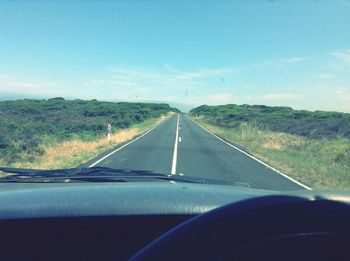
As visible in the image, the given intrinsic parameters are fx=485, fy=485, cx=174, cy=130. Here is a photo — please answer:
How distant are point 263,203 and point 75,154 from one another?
17845 millimetres

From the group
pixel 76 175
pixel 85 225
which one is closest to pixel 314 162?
pixel 76 175

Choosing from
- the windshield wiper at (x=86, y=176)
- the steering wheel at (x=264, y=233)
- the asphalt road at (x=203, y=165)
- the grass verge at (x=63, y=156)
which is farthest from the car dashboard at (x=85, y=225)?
the grass verge at (x=63, y=156)

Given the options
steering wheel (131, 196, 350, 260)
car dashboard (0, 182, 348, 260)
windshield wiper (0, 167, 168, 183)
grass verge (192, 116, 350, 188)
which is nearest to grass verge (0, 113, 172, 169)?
grass verge (192, 116, 350, 188)

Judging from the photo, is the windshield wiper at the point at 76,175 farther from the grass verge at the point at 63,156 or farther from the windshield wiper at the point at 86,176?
the grass verge at the point at 63,156

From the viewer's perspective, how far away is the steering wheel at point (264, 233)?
1.34 meters

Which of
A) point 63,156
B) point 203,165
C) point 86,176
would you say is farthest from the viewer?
point 63,156

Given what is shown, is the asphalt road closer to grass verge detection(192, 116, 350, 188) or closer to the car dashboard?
grass verge detection(192, 116, 350, 188)

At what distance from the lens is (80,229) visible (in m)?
3.11

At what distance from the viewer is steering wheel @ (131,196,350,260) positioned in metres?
1.34

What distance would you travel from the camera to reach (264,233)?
140 centimetres

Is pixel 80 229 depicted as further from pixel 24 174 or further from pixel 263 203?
pixel 24 174

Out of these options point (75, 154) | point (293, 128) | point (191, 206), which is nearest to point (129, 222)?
point (191, 206)

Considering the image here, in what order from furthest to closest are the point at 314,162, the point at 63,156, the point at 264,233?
the point at 63,156
the point at 314,162
the point at 264,233

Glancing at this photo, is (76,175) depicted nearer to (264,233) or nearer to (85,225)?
(85,225)
